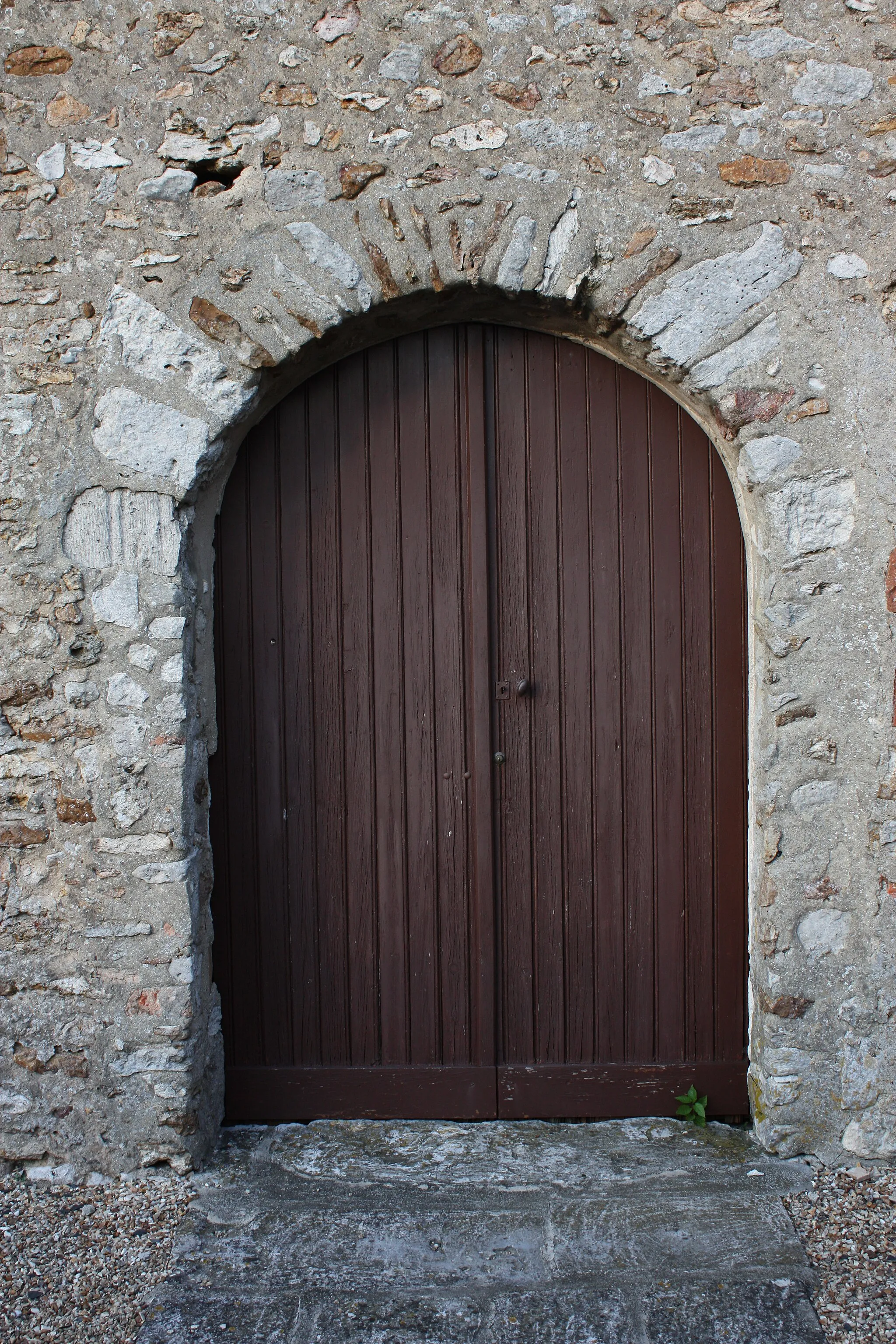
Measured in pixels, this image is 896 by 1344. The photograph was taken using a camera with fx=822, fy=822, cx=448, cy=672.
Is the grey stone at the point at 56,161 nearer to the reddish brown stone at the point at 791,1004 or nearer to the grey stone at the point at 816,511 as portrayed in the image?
the grey stone at the point at 816,511

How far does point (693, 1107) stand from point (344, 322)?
2.56 metres

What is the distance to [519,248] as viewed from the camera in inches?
89.0

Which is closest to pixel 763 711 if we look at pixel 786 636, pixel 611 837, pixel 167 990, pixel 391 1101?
pixel 786 636

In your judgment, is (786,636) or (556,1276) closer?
(556,1276)

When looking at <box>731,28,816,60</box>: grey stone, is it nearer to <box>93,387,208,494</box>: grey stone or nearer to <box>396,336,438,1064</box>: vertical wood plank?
<box>396,336,438,1064</box>: vertical wood plank

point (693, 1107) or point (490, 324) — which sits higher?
point (490, 324)

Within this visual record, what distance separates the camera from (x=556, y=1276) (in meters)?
1.97

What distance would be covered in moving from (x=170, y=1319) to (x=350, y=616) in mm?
1814

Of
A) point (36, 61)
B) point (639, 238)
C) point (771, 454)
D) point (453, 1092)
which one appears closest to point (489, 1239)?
point (453, 1092)

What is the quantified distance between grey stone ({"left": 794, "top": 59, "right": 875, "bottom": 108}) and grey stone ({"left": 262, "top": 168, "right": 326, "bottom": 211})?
1327mm

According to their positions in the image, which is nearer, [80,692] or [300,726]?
[80,692]

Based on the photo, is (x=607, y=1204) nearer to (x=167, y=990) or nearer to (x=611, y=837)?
(x=611, y=837)

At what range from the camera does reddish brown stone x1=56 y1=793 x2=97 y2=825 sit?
2.32 metres

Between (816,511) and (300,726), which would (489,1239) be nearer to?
(300,726)
